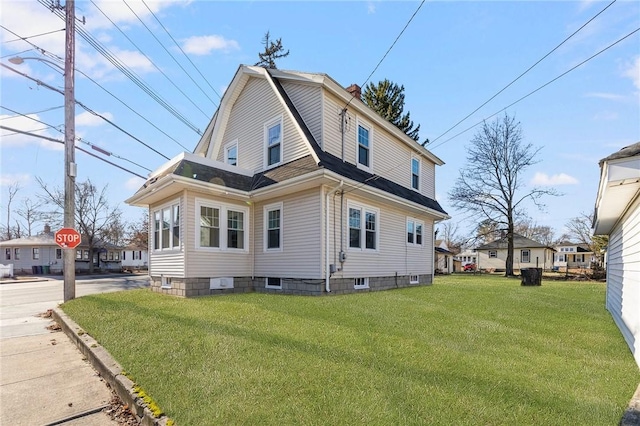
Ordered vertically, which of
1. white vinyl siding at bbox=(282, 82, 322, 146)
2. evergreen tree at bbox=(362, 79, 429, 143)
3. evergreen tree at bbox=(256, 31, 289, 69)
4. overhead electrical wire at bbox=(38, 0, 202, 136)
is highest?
evergreen tree at bbox=(256, 31, 289, 69)

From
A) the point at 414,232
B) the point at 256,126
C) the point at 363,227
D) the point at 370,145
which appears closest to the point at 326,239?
the point at 363,227

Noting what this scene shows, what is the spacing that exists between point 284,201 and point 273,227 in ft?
3.35

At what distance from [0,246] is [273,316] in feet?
141

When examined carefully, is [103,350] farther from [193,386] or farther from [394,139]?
[394,139]

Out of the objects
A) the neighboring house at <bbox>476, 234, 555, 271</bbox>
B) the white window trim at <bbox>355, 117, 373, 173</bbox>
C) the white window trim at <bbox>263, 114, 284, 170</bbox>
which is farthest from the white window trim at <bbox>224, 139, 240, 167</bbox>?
the neighboring house at <bbox>476, 234, 555, 271</bbox>

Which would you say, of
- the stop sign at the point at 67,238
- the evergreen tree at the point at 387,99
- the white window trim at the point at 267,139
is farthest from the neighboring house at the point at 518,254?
the stop sign at the point at 67,238

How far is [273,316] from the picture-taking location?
20.7ft

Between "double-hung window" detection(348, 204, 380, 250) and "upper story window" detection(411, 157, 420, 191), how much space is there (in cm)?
448

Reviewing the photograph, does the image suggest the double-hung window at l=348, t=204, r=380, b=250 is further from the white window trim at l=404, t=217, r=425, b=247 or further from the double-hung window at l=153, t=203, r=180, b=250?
the double-hung window at l=153, t=203, r=180, b=250

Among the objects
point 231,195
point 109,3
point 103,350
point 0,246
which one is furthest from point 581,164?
point 0,246

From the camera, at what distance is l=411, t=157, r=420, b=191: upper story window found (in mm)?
15195

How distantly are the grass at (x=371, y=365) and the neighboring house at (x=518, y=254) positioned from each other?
3768 cm

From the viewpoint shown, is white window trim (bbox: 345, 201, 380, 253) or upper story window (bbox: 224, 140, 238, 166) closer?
white window trim (bbox: 345, 201, 380, 253)

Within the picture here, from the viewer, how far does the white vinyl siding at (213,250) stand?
9578mm
